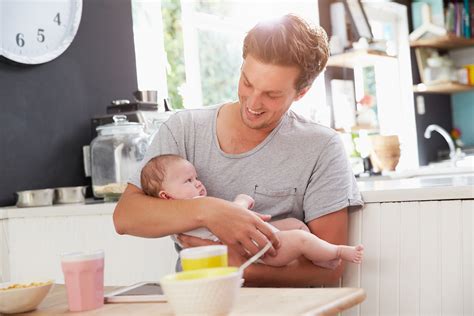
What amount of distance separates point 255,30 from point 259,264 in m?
0.63

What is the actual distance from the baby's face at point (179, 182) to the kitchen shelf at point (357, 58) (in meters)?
3.07

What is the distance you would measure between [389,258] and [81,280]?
0.97 metres

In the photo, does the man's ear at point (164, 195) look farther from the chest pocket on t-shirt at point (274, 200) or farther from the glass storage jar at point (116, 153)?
the glass storage jar at point (116, 153)

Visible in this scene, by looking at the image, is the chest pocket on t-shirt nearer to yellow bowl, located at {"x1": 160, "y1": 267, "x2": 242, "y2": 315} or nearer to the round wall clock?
yellow bowl, located at {"x1": 160, "y1": 267, "x2": 242, "y2": 315}

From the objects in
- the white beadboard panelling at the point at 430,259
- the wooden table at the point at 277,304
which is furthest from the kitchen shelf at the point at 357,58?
the wooden table at the point at 277,304

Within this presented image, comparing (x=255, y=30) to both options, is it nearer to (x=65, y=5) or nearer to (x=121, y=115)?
(x=121, y=115)

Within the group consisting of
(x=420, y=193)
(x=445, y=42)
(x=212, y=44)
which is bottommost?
(x=420, y=193)

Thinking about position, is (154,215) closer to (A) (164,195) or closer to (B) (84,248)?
(A) (164,195)

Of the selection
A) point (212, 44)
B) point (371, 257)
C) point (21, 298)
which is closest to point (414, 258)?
point (371, 257)

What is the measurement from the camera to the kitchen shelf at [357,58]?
4.84 metres

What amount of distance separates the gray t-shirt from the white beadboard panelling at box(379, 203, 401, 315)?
11cm

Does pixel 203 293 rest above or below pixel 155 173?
below

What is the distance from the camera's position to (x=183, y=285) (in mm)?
1128

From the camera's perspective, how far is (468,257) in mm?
1864
